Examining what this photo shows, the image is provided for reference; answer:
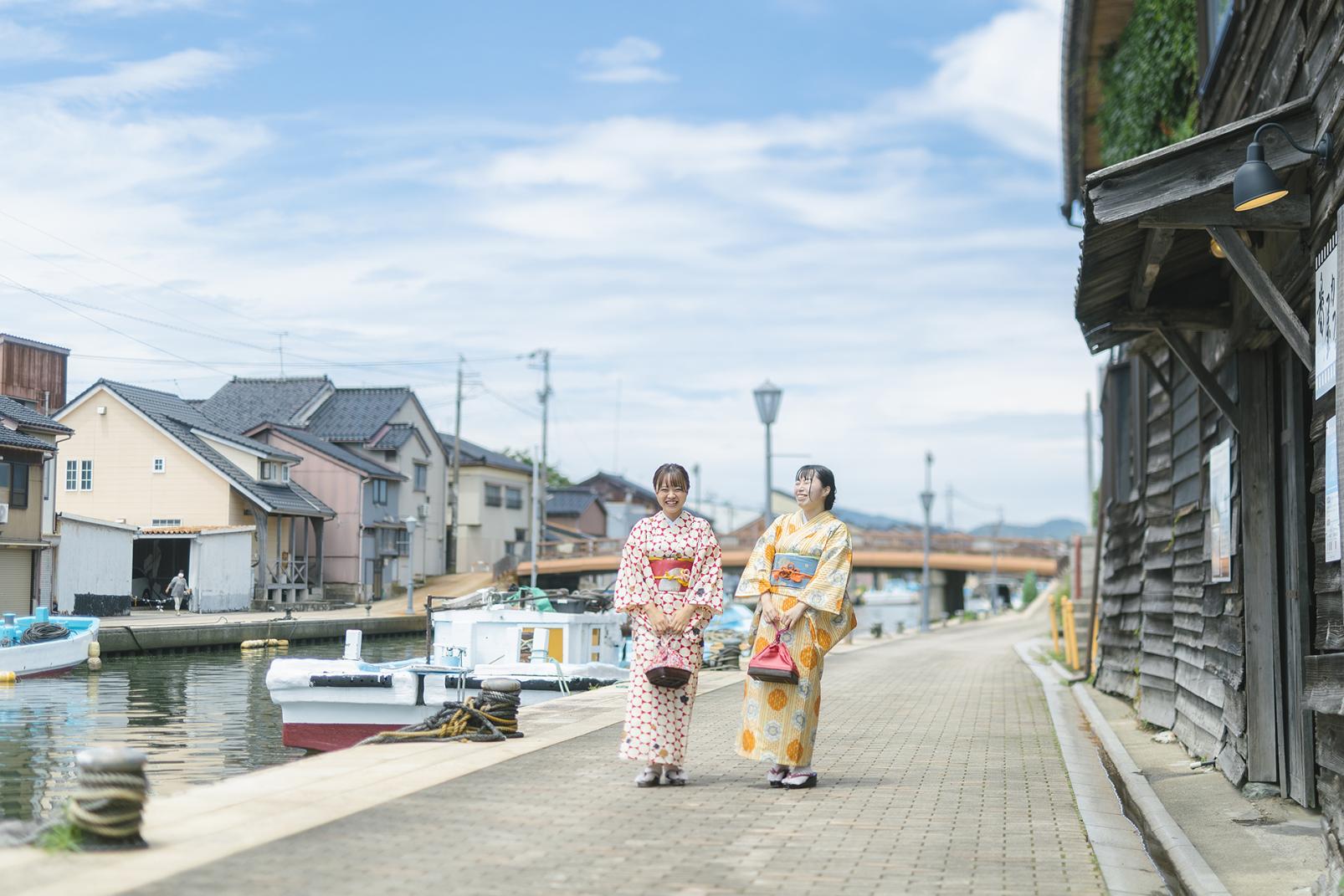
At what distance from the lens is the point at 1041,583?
78250mm

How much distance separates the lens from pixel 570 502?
81375 mm

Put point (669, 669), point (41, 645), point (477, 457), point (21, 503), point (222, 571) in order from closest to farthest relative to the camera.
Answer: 1. point (669, 669)
2. point (41, 645)
3. point (21, 503)
4. point (222, 571)
5. point (477, 457)

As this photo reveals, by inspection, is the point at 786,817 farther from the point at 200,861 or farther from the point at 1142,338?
the point at 1142,338

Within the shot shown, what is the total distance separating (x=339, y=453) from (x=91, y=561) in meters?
17.6

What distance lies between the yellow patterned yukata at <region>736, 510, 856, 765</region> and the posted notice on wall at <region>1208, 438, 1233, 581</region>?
302cm

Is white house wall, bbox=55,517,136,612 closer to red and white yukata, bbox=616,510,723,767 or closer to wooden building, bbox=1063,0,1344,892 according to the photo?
wooden building, bbox=1063,0,1344,892

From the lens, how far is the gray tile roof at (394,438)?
57.3 metres

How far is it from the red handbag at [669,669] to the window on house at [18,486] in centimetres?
3060

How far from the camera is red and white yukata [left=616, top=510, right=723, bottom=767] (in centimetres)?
761

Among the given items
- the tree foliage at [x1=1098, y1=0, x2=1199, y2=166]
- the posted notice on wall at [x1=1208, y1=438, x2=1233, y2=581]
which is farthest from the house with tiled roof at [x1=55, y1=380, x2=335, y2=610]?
the posted notice on wall at [x1=1208, y1=438, x2=1233, y2=581]

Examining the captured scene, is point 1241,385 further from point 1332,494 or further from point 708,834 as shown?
point 708,834

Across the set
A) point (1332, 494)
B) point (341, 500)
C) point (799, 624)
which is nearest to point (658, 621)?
point (799, 624)

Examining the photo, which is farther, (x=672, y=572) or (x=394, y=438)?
(x=394, y=438)

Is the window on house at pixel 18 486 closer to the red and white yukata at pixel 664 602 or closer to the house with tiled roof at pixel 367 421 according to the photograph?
the house with tiled roof at pixel 367 421
